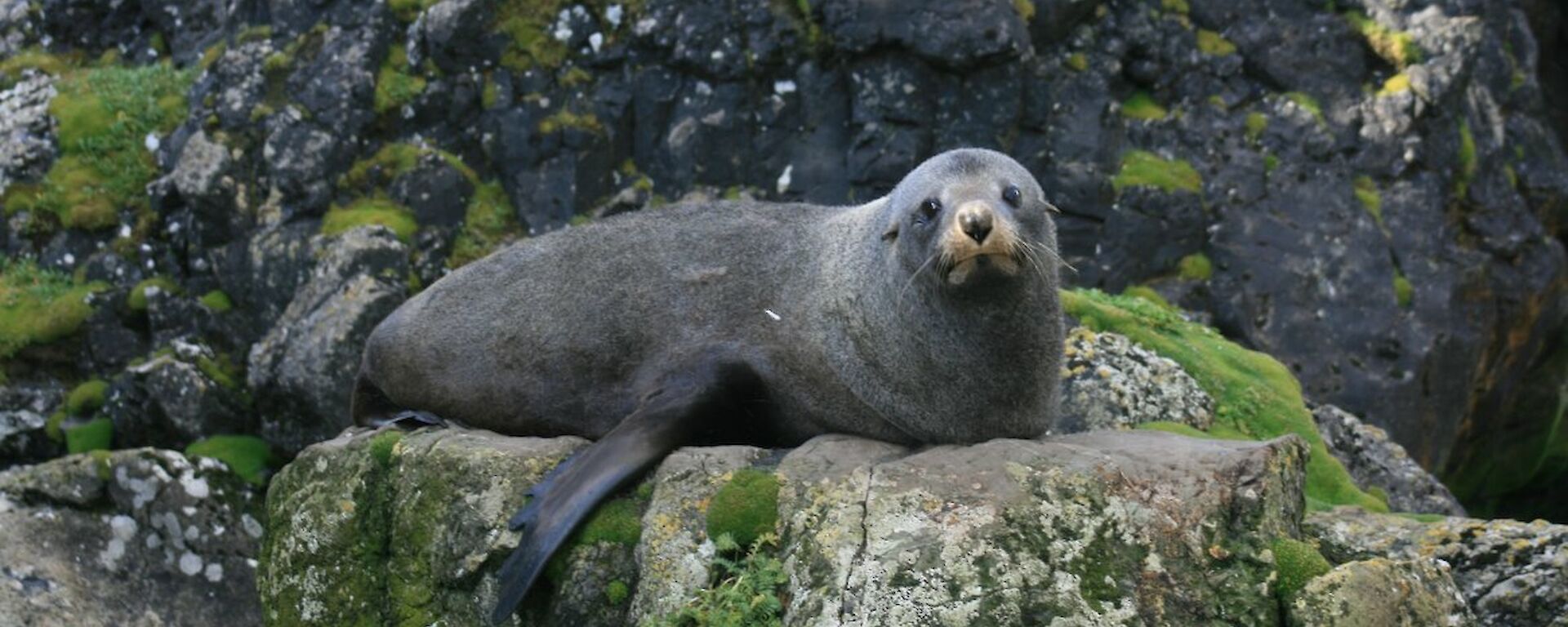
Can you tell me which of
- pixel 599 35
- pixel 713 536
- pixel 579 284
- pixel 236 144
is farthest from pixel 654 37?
pixel 713 536

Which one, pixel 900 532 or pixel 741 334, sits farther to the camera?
pixel 741 334

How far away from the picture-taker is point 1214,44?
19.1m

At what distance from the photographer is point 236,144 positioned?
1727 centimetres

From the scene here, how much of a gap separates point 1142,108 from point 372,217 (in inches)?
348

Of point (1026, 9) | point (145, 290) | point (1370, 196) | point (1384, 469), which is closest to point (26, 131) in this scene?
point (145, 290)

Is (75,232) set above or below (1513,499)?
above

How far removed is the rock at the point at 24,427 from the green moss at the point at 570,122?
581cm

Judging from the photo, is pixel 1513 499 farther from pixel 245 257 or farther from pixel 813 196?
pixel 245 257

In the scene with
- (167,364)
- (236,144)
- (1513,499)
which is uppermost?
(236,144)

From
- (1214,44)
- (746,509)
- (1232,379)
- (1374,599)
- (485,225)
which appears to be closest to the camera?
(1374,599)

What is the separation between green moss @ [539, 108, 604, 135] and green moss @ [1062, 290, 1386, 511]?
6526 millimetres

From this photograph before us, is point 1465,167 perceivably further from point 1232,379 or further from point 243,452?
point 243,452

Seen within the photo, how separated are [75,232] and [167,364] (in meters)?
3.06

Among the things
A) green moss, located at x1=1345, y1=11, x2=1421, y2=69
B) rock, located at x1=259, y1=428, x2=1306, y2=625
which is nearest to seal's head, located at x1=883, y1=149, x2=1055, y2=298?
rock, located at x1=259, y1=428, x2=1306, y2=625
